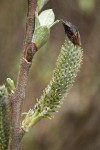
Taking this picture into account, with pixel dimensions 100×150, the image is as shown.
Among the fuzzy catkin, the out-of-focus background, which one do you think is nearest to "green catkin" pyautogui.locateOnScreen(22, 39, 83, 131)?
the fuzzy catkin

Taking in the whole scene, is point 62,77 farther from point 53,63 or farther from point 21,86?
point 53,63

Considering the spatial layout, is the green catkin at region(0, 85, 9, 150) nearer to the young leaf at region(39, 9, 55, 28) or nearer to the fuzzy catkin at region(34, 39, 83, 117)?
the fuzzy catkin at region(34, 39, 83, 117)

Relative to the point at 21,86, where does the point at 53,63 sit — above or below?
above

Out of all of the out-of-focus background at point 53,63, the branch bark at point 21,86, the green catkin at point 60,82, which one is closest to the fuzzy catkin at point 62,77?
the green catkin at point 60,82

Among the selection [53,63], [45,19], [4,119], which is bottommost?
[4,119]

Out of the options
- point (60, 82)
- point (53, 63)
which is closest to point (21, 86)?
point (60, 82)

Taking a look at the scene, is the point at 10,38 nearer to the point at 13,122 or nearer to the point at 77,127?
the point at 77,127
